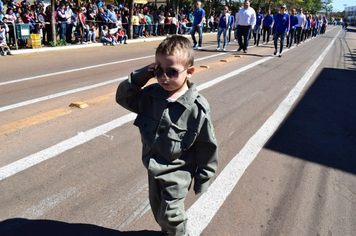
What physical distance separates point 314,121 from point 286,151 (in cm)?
171

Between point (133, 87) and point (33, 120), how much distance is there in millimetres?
3572

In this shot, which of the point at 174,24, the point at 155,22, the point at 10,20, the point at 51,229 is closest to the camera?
the point at 51,229

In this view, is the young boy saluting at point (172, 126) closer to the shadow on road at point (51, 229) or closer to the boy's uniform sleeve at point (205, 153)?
the boy's uniform sleeve at point (205, 153)

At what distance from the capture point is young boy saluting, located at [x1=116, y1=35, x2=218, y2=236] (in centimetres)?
204

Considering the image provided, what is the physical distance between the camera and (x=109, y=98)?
6324mm

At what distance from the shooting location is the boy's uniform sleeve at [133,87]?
81.4 inches

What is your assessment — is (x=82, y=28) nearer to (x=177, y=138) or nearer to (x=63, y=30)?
(x=63, y=30)

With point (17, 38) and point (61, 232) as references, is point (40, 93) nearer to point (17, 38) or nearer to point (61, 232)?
point (61, 232)

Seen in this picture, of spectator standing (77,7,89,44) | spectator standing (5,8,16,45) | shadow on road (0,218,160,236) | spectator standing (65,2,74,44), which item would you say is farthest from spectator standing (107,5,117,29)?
shadow on road (0,218,160,236)

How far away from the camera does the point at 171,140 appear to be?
6.77 feet

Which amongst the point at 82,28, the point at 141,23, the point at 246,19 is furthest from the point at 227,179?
the point at 141,23

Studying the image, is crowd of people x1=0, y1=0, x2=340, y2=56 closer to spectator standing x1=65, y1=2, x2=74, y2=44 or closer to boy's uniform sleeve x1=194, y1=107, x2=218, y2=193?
spectator standing x1=65, y1=2, x2=74, y2=44

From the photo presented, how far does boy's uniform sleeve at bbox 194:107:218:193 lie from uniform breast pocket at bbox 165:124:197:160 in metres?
0.08

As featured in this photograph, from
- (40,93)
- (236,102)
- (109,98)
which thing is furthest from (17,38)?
(236,102)
